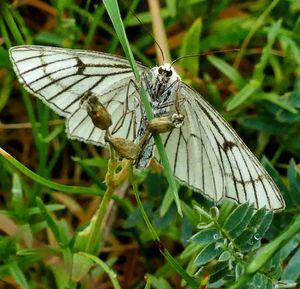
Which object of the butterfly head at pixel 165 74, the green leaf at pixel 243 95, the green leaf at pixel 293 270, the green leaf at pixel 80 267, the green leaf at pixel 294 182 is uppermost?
the butterfly head at pixel 165 74

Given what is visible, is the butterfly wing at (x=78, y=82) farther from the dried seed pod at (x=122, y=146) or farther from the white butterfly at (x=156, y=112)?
the dried seed pod at (x=122, y=146)

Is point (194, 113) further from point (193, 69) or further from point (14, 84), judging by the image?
point (14, 84)

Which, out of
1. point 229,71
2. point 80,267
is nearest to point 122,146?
point 80,267

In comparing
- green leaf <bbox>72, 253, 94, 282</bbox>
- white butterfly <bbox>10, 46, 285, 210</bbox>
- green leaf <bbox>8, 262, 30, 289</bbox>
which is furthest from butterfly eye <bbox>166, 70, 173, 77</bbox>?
green leaf <bbox>8, 262, 30, 289</bbox>

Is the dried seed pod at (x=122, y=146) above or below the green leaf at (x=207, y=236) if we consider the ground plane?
above

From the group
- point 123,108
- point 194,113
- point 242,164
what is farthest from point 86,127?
point 242,164

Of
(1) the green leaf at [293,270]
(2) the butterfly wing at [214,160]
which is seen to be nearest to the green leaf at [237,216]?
(2) the butterfly wing at [214,160]

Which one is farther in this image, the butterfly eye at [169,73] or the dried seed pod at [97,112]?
the butterfly eye at [169,73]

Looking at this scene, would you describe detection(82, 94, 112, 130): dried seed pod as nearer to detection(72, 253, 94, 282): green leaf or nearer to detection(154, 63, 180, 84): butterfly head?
detection(154, 63, 180, 84): butterfly head
